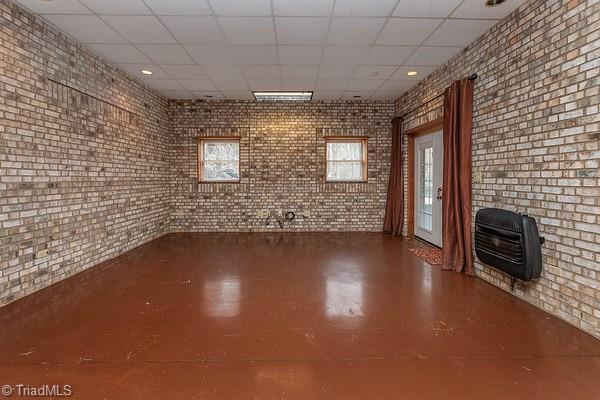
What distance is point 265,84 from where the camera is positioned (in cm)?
619

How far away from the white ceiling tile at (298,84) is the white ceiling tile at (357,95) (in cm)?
96

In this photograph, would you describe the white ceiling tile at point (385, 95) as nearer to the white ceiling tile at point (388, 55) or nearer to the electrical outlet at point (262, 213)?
the white ceiling tile at point (388, 55)

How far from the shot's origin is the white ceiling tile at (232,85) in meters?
6.01

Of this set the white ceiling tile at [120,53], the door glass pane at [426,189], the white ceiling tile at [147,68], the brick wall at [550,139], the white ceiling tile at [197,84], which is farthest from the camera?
the door glass pane at [426,189]

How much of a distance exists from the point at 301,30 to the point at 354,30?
2.20 feet

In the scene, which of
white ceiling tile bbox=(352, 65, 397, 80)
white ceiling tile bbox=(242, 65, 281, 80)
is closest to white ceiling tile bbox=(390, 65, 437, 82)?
white ceiling tile bbox=(352, 65, 397, 80)

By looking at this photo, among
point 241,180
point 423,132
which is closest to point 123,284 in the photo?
point 241,180

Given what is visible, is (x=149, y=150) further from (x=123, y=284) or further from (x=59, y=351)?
(x=59, y=351)

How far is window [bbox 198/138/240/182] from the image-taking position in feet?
25.1

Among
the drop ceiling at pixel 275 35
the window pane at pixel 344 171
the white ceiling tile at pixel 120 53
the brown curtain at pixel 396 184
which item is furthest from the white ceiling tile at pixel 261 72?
the brown curtain at pixel 396 184

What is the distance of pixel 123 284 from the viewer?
383 centimetres

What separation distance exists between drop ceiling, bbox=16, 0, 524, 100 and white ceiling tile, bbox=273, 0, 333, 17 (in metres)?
0.01

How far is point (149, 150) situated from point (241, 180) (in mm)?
2102

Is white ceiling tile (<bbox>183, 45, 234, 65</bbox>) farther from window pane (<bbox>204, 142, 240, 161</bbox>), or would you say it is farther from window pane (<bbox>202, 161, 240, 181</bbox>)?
window pane (<bbox>202, 161, 240, 181</bbox>)
